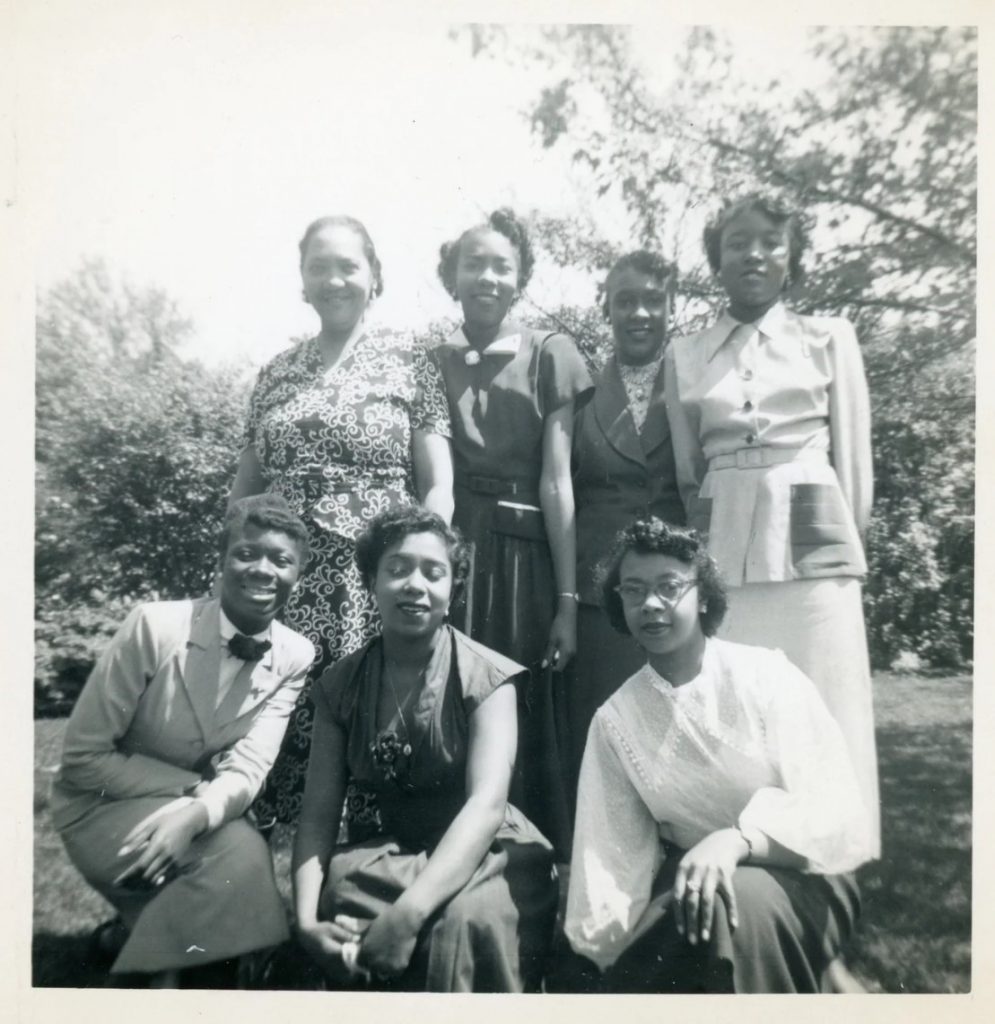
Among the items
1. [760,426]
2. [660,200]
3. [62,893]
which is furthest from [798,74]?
[62,893]

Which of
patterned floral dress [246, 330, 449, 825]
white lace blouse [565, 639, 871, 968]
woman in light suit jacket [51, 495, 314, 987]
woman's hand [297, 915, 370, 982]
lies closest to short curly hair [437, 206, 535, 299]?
patterned floral dress [246, 330, 449, 825]

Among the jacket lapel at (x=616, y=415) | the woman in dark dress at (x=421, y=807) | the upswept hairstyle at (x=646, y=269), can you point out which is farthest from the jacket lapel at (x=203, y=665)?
the upswept hairstyle at (x=646, y=269)

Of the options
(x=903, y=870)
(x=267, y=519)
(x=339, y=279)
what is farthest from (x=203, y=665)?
(x=903, y=870)

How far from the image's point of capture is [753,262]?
367 centimetres

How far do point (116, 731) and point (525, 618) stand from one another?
132cm

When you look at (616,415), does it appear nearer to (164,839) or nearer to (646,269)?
(646,269)

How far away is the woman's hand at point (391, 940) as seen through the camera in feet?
10.2

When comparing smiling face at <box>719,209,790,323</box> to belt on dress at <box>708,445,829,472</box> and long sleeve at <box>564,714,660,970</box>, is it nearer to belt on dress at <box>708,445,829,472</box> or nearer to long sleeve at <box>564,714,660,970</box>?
belt on dress at <box>708,445,829,472</box>

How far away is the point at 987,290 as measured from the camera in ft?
12.5

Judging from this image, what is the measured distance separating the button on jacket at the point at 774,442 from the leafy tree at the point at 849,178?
0.19m

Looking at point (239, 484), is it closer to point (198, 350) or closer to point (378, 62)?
point (198, 350)

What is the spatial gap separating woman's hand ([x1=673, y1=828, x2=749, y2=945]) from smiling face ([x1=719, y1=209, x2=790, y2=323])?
5.49 ft

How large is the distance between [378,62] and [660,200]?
105cm

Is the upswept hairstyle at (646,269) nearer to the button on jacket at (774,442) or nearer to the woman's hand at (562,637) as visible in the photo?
the button on jacket at (774,442)
